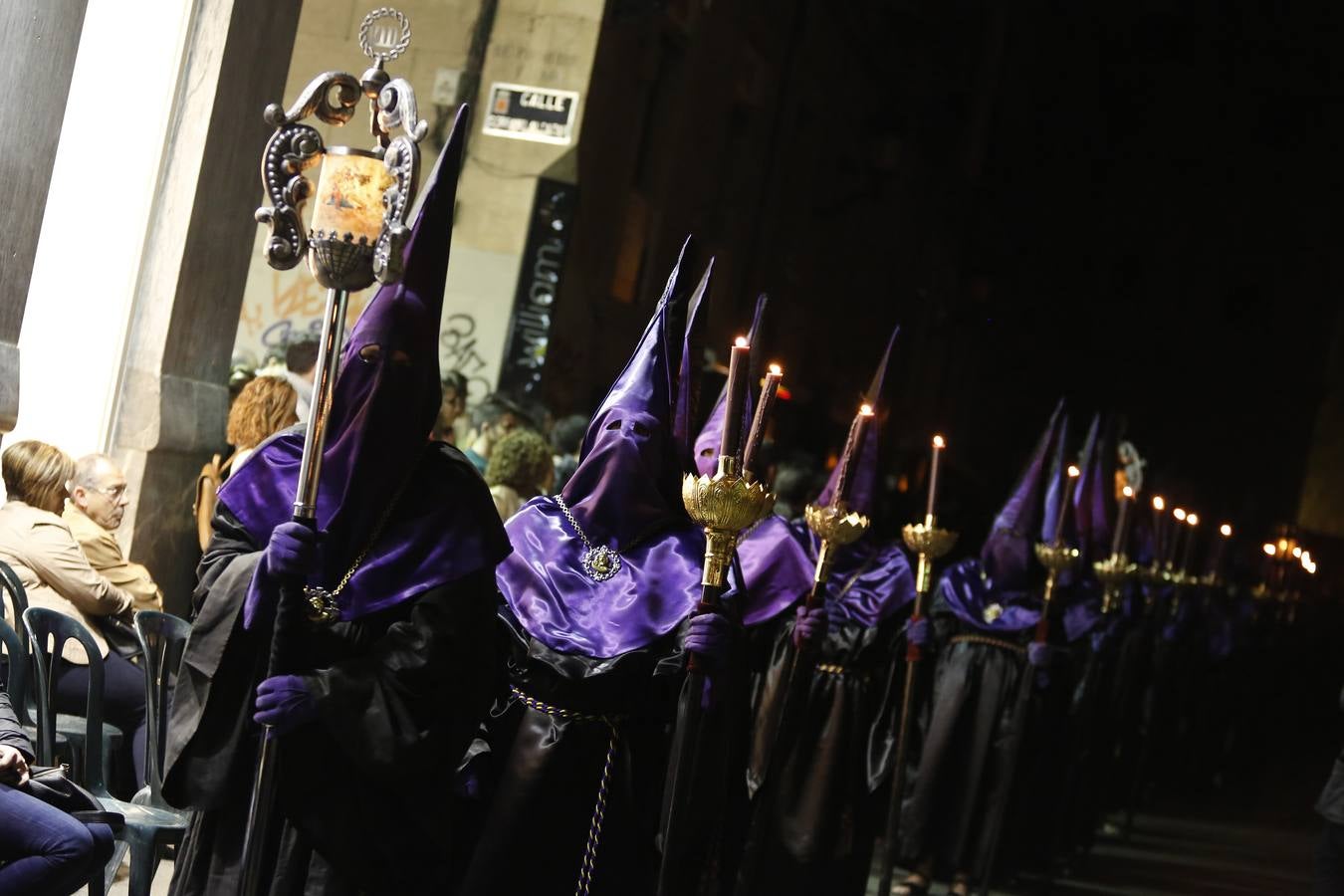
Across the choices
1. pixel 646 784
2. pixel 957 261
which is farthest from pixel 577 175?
pixel 957 261

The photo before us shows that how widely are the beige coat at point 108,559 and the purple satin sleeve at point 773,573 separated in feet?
8.66

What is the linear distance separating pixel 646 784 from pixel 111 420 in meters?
3.96

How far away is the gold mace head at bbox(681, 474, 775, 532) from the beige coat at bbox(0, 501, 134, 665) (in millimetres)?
2638

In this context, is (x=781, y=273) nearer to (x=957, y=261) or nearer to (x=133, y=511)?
(x=957, y=261)

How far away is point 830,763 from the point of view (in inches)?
377

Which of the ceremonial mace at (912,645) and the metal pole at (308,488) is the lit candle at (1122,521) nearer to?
the ceremonial mace at (912,645)

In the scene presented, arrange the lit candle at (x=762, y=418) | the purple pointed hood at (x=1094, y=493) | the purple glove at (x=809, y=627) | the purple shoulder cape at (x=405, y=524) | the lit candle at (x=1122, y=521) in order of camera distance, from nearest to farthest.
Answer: the purple shoulder cape at (x=405, y=524) → the lit candle at (x=762, y=418) → the purple glove at (x=809, y=627) → the lit candle at (x=1122, y=521) → the purple pointed hood at (x=1094, y=493)

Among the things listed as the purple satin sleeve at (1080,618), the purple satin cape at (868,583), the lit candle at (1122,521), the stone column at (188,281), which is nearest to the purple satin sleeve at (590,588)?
the stone column at (188,281)

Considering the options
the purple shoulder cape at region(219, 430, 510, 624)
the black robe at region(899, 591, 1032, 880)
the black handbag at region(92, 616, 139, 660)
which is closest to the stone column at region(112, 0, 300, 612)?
the black handbag at region(92, 616, 139, 660)

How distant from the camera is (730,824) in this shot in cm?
788

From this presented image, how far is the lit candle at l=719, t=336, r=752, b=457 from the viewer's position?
220 inches

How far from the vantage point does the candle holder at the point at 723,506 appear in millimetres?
5648

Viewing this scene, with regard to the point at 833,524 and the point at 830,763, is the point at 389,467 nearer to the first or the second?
the point at 833,524

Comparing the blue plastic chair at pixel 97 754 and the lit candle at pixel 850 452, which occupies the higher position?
the lit candle at pixel 850 452
